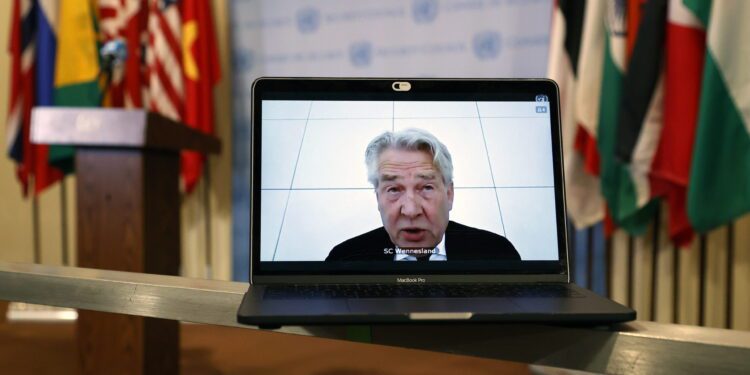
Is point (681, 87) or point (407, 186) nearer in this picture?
point (407, 186)

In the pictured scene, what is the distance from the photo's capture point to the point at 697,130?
171cm

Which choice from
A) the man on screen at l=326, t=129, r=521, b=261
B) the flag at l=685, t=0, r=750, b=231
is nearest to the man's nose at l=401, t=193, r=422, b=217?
the man on screen at l=326, t=129, r=521, b=261

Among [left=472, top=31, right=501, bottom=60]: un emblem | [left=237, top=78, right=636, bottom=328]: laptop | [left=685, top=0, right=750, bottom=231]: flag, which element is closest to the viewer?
[left=237, top=78, right=636, bottom=328]: laptop

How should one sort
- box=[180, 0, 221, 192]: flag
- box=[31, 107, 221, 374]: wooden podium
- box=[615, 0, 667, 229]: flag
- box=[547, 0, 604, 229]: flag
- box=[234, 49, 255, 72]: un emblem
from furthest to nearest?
box=[234, 49, 255, 72]: un emblem, box=[180, 0, 221, 192]: flag, box=[547, 0, 604, 229]: flag, box=[615, 0, 667, 229]: flag, box=[31, 107, 221, 374]: wooden podium

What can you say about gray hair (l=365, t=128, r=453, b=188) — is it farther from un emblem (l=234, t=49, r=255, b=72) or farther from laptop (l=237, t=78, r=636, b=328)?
un emblem (l=234, t=49, r=255, b=72)

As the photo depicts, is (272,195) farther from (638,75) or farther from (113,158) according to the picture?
(638,75)

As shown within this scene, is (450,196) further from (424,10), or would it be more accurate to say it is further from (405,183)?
(424,10)

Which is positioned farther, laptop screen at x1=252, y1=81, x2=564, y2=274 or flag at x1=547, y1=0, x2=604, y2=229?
flag at x1=547, y1=0, x2=604, y2=229

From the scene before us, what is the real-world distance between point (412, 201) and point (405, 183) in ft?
0.07

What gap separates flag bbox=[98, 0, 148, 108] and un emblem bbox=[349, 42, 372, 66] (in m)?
0.90

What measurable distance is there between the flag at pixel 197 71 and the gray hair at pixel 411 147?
184 centimetres

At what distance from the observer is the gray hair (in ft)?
2.24

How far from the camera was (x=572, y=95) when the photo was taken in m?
1.97

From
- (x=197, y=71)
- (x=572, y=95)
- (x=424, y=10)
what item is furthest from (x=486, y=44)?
(x=197, y=71)
